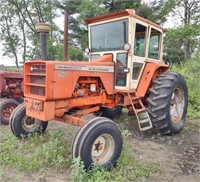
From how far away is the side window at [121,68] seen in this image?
4.11 m

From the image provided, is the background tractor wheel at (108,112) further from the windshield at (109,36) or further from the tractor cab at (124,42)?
the windshield at (109,36)

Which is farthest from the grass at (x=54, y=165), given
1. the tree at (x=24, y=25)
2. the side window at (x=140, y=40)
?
the tree at (x=24, y=25)

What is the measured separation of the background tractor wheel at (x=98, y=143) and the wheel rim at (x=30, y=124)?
1577mm

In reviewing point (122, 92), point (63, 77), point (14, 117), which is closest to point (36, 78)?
point (63, 77)

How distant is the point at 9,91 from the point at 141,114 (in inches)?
132

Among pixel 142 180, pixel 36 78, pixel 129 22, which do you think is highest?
pixel 129 22

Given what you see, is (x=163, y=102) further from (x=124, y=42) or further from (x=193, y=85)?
(x=193, y=85)

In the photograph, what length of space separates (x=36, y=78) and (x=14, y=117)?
0.95 metres

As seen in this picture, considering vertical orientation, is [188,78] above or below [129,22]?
below

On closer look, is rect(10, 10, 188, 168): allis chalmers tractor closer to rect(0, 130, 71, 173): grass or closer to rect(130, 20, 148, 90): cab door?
rect(130, 20, 148, 90): cab door

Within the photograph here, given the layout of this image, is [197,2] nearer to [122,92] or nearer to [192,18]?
[192,18]

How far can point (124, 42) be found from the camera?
4062 mm

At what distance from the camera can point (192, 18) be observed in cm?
1650

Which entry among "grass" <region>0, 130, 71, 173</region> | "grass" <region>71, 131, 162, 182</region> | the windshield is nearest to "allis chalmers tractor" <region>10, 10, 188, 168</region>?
the windshield
